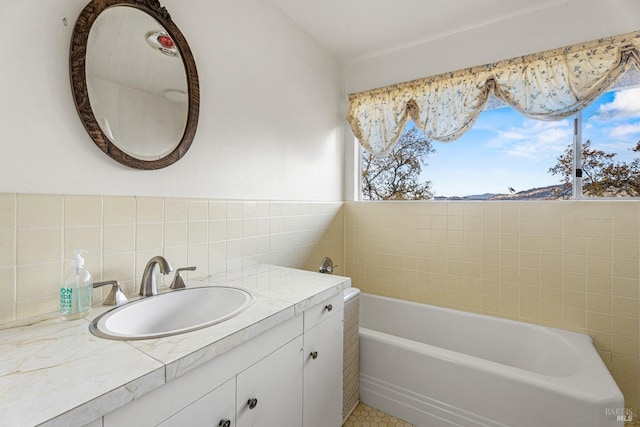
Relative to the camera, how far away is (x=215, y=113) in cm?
150

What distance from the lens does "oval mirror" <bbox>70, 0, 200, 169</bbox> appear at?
3.35 feet

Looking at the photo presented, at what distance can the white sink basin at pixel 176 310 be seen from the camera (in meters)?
0.96

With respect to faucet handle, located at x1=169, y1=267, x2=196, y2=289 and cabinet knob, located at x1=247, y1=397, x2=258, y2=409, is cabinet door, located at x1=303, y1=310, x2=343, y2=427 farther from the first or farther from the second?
faucet handle, located at x1=169, y1=267, x2=196, y2=289

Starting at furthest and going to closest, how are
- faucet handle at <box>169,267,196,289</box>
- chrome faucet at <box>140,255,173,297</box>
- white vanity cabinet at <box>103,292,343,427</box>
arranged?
faucet handle at <box>169,267,196,289</box> → chrome faucet at <box>140,255,173,297</box> → white vanity cabinet at <box>103,292,343,427</box>

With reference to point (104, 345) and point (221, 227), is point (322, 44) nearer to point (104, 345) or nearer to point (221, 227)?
point (221, 227)

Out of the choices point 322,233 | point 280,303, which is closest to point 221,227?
point 280,303

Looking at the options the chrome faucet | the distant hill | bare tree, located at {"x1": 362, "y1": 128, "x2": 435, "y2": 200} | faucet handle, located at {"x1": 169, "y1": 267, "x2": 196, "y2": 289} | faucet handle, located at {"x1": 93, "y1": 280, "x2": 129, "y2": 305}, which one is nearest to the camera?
faucet handle, located at {"x1": 93, "y1": 280, "x2": 129, "y2": 305}

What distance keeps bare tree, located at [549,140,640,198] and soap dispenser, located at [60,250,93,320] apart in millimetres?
2625

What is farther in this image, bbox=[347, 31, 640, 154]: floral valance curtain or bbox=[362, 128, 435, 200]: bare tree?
bbox=[362, 128, 435, 200]: bare tree

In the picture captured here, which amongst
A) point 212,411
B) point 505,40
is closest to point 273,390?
point 212,411

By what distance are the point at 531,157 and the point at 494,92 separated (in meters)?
0.53

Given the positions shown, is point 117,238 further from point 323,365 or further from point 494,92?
point 494,92

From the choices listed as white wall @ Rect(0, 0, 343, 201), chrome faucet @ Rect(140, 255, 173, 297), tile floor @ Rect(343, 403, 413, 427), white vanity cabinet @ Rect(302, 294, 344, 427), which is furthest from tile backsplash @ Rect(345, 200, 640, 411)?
chrome faucet @ Rect(140, 255, 173, 297)

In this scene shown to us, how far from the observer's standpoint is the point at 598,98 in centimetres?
183
